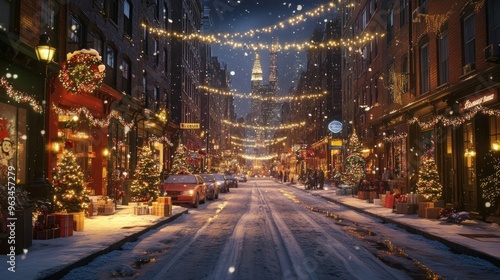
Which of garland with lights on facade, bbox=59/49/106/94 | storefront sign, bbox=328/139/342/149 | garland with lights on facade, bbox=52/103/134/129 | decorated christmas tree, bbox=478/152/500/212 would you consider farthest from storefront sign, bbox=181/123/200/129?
decorated christmas tree, bbox=478/152/500/212

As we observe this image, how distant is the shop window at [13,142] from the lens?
14.1m

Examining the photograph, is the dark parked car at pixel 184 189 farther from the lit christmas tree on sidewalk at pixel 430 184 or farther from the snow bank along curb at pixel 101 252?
the lit christmas tree on sidewalk at pixel 430 184

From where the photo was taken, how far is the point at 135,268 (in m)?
9.37

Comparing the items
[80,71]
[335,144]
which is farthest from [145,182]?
[335,144]

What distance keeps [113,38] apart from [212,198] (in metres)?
11.6

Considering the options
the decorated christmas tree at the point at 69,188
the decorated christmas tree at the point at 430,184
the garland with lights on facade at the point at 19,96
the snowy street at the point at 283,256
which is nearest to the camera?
the snowy street at the point at 283,256

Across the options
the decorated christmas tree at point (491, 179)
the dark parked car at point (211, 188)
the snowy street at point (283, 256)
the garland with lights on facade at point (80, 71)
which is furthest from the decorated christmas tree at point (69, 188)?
the dark parked car at point (211, 188)

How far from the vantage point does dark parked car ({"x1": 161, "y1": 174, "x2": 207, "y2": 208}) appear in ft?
81.9

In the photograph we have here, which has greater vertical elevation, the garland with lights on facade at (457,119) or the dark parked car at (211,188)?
the garland with lights on facade at (457,119)

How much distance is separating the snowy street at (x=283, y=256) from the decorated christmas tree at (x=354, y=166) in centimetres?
1912

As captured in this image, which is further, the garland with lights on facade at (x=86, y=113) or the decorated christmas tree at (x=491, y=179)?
the garland with lights on facade at (x=86, y=113)

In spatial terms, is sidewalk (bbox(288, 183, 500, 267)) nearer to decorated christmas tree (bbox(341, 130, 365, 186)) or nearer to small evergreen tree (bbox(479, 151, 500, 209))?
small evergreen tree (bbox(479, 151, 500, 209))

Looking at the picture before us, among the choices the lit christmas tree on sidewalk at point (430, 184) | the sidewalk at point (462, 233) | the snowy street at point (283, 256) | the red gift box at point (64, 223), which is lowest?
the snowy street at point (283, 256)

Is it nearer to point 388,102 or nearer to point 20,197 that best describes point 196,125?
point 388,102
